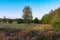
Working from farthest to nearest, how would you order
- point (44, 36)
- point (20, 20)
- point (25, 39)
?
point (20, 20) → point (44, 36) → point (25, 39)

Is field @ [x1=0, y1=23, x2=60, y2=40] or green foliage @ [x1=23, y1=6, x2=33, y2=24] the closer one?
field @ [x1=0, y1=23, x2=60, y2=40]

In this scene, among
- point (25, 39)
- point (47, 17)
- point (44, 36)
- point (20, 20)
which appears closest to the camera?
point (25, 39)

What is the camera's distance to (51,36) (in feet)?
54.1

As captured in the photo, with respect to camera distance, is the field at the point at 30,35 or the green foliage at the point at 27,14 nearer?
the field at the point at 30,35

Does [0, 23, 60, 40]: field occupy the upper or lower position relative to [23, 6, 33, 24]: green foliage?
lower

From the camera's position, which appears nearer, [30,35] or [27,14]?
[30,35]

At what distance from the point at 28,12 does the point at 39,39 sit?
42.0 m

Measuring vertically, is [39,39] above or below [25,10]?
below

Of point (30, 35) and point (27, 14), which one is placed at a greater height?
point (27, 14)

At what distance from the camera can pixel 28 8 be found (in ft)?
188

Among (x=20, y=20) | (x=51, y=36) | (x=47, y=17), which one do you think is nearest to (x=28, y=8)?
(x=20, y=20)

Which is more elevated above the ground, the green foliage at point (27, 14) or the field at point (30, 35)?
the green foliage at point (27, 14)

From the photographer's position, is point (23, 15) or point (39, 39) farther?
point (23, 15)

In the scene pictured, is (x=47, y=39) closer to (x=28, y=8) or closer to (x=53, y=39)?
(x=53, y=39)
